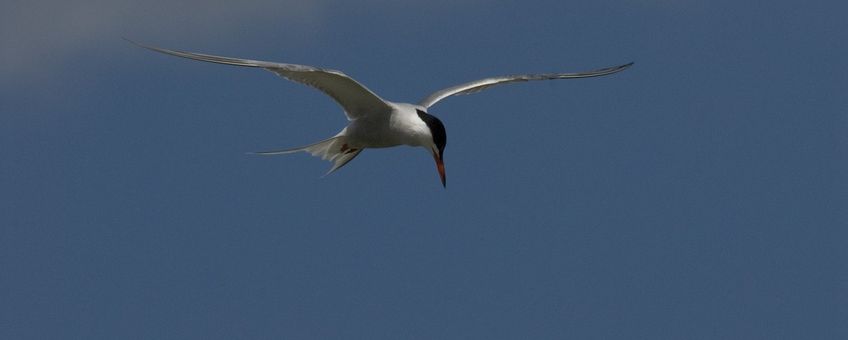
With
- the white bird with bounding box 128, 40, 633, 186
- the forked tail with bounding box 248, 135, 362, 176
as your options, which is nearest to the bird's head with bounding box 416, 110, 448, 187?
the white bird with bounding box 128, 40, 633, 186

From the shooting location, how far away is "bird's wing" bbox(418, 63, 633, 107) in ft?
45.6

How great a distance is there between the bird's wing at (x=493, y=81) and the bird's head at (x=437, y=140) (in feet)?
3.30

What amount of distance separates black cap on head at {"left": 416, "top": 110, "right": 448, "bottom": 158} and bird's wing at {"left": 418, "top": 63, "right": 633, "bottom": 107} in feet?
3.47

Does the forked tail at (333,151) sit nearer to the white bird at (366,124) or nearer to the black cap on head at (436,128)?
the white bird at (366,124)

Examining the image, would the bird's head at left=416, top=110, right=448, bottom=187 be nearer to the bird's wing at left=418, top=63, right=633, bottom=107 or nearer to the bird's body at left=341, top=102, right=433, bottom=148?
the bird's body at left=341, top=102, right=433, bottom=148

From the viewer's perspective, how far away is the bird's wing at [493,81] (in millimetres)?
13906

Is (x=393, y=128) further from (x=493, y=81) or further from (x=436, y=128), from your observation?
(x=493, y=81)

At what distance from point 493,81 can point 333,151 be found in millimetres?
2106

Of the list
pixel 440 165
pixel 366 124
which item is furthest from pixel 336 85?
pixel 440 165

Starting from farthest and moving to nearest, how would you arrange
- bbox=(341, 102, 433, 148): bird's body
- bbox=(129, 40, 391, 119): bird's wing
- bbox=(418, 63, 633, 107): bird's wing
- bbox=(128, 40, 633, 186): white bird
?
1. bbox=(418, 63, 633, 107): bird's wing
2. bbox=(341, 102, 433, 148): bird's body
3. bbox=(128, 40, 633, 186): white bird
4. bbox=(129, 40, 391, 119): bird's wing

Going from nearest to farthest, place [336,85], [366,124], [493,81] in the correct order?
[336,85] < [366,124] < [493,81]

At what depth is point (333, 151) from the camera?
523 inches

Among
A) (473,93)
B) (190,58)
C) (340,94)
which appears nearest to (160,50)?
(190,58)

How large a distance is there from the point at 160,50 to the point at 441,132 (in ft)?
12.4
